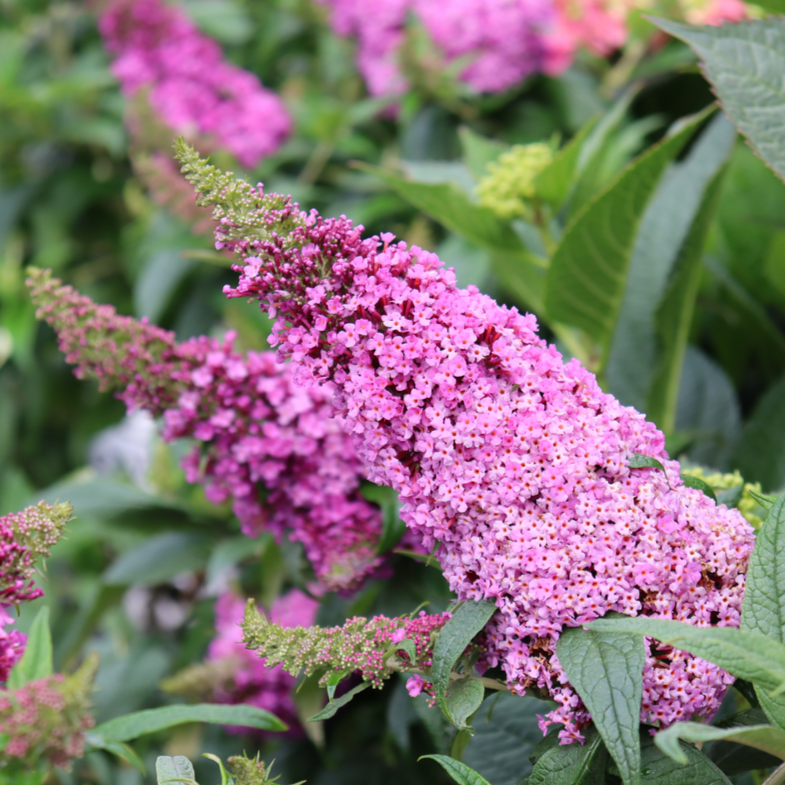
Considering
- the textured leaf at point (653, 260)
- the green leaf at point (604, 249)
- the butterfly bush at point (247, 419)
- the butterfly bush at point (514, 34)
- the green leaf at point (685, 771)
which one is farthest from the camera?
the butterfly bush at point (514, 34)

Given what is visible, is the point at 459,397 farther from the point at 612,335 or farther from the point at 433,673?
the point at 612,335

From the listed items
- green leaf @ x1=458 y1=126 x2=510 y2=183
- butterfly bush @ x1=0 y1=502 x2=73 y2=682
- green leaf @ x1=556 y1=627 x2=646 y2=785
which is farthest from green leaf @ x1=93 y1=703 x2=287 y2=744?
green leaf @ x1=458 y1=126 x2=510 y2=183

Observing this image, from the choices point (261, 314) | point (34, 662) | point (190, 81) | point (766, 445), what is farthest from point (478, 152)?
point (34, 662)

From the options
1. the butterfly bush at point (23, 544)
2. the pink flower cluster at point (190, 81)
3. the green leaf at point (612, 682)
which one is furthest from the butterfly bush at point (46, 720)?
the pink flower cluster at point (190, 81)

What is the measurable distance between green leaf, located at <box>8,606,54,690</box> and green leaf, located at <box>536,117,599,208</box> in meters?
0.84

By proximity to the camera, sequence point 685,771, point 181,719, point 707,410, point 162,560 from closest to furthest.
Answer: point 685,771
point 181,719
point 707,410
point 162,560

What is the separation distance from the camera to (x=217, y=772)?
4.85 feet

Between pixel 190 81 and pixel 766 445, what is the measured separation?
140 centimetres

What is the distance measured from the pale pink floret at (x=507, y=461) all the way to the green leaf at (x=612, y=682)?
0.07ft

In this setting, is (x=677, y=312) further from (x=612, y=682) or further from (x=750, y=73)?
(x=612, y=682)

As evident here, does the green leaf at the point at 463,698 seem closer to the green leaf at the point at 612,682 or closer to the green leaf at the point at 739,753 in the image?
the green leaf at the point at 612,682

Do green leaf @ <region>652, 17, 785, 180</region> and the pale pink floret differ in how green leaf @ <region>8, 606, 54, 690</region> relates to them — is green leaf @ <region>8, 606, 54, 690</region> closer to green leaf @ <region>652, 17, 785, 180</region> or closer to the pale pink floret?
the pale pink floret

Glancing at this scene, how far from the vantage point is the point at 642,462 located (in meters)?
0.69

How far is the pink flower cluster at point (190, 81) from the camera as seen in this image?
1744 millimetres
